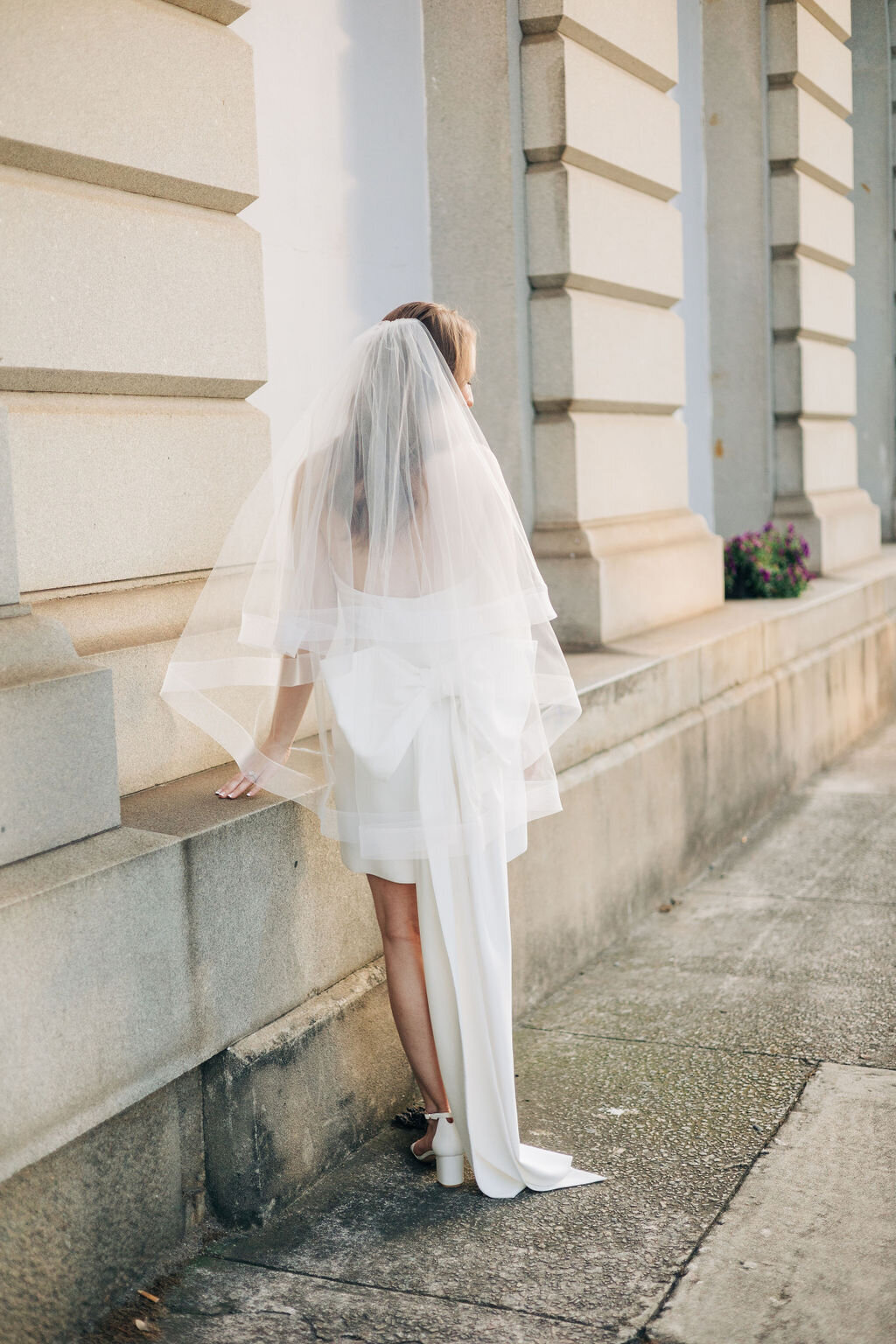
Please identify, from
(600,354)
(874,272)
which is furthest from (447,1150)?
(874,272)

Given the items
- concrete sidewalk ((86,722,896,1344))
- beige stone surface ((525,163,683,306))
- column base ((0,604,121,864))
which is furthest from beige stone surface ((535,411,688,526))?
column base ((0,604,121,864))

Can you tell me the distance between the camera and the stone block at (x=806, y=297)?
8719mm

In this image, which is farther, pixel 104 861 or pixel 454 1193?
pixel 454 1193

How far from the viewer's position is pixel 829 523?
9141mm

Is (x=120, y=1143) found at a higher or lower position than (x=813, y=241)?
lower

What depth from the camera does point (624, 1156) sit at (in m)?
3.44

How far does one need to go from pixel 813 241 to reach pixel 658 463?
315 centimetres

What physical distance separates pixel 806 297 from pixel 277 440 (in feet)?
17.6

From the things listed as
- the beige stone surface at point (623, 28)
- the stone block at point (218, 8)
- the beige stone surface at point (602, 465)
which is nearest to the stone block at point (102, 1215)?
the stone block at point (218, 8)

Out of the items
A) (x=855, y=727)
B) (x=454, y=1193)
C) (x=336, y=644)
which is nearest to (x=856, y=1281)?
(x=454, y=1193)

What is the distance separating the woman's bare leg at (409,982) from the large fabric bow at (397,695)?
1.13 feet

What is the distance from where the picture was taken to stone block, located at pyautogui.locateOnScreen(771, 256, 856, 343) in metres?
8.72

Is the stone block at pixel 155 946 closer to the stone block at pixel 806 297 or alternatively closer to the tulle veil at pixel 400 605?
the tulle veil at pixel 400 605

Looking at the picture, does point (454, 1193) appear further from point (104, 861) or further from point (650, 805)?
point (650, 805)
